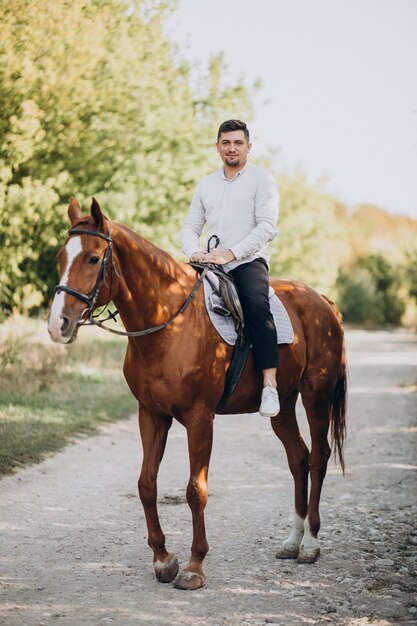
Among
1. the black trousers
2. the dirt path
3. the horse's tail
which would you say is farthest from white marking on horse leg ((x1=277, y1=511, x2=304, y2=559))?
the black trousers

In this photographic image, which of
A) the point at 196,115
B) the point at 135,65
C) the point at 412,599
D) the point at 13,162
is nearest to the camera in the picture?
the point at 412,599

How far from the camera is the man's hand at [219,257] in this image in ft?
17.5

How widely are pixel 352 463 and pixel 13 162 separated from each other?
26.1 feet

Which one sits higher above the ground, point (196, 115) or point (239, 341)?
point (196, 115)

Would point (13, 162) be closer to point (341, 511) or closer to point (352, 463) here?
point (352, 463)

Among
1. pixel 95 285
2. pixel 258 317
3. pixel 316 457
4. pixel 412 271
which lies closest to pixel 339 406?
pixel 316 457

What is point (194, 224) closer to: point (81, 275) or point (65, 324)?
point (81, 275)

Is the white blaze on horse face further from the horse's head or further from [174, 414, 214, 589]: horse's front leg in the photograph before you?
[174, 414, 214, 589]: horse's front leg

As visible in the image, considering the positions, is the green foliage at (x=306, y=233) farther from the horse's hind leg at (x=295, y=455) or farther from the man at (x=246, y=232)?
the man at (x=246, y=232)

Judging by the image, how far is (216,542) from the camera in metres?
5.92

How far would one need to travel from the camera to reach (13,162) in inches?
508

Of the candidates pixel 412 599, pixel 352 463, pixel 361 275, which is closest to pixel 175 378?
pixel 412 599

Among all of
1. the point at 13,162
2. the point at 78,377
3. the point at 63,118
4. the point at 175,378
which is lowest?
the point at 78,377

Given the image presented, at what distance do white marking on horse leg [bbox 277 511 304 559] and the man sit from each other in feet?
3.92
